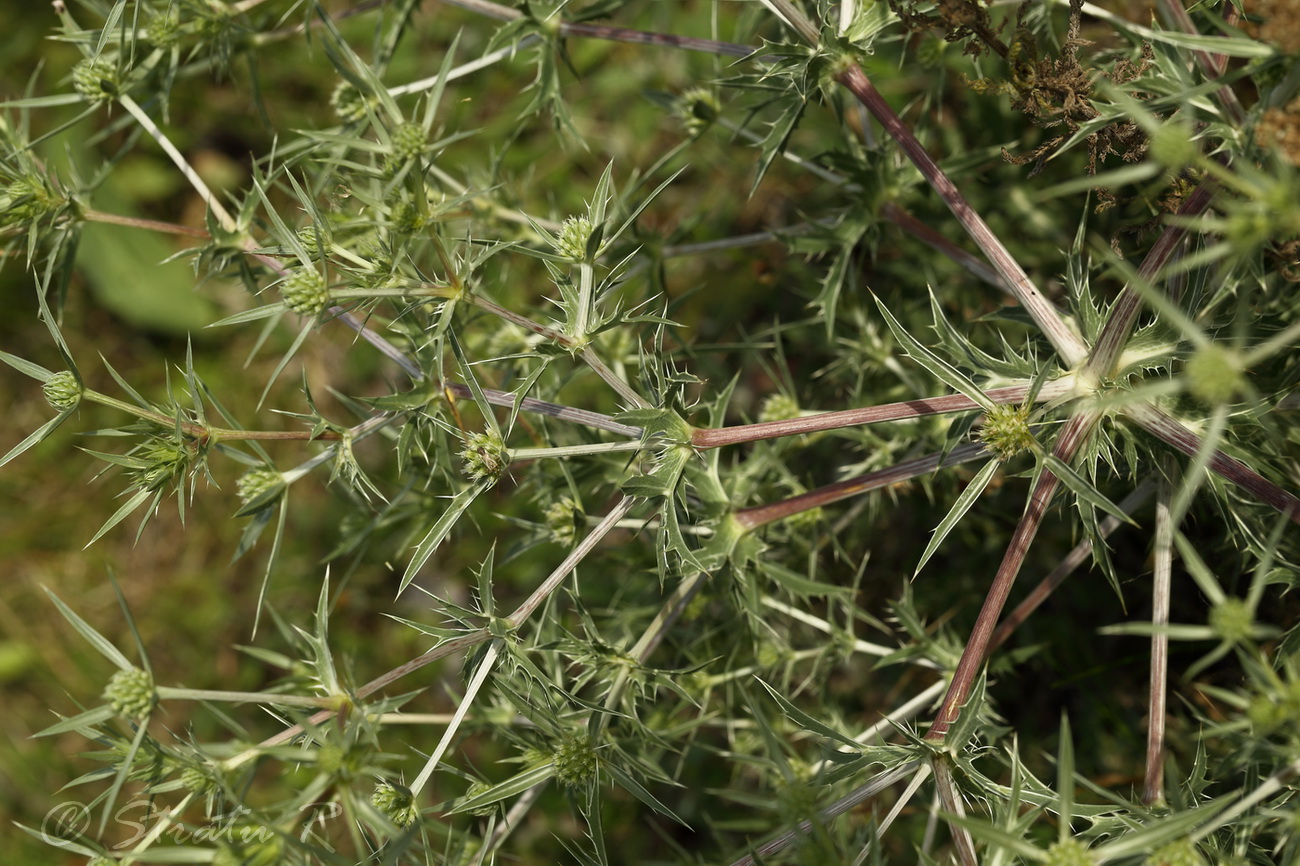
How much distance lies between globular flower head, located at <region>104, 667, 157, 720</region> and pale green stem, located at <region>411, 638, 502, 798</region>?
2.05 feet

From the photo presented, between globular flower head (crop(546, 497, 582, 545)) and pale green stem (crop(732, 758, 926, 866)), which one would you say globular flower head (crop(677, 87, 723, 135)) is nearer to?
globular flower head (crop(546, 497, 582, 545))

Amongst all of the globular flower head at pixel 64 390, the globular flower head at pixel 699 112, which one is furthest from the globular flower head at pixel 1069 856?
the globular flower head at pixel 64 390

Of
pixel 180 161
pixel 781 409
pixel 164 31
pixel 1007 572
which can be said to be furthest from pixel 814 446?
pixel 164 31

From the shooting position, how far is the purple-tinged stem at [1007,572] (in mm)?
2088

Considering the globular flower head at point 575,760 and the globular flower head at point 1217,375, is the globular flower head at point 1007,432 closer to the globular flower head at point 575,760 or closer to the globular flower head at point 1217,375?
the globular flower head at point 1217,375

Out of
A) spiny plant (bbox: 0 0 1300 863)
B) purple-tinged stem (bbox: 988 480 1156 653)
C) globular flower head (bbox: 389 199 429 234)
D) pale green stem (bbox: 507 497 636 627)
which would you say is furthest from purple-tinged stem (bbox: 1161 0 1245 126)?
globular flower head (bbox: 389 199 429 234)

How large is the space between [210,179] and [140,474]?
3.42 metres

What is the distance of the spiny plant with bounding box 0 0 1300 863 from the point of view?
1.90 meters

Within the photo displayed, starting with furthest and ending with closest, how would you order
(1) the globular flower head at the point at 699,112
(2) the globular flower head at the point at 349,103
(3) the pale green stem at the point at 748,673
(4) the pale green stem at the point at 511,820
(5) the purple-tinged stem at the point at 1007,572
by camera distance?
(1) the globular flower head at the point at 699,112 < (2) the globular flower head at the point at 349,103 < (3) the pale green stem at the point at 748,673 < (4) the pale green stem at the point at 511,820 < (5) the purple-tinged stem at the point at 1007,572

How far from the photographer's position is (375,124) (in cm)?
201

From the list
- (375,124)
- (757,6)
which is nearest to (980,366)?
A: (757,6)

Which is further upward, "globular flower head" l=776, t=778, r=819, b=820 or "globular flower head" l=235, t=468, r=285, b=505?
"globular flower head" l=235, t=468, r=285, b=505

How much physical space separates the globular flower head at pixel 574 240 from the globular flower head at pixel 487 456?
46 centimetres

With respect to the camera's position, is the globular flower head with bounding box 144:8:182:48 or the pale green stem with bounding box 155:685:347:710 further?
the globular flower head with bounding box 144:8:182:48
